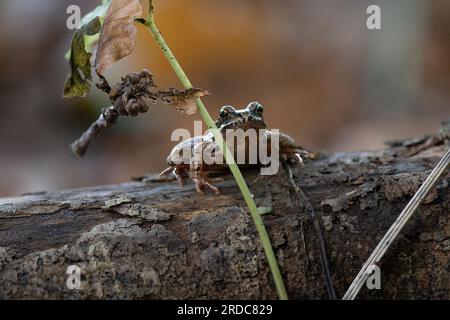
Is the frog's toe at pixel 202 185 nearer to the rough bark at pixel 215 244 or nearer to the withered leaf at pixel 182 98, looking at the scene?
the rough bark at pixel 215 244

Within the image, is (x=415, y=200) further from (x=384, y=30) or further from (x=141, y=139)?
(x=384, y=30)

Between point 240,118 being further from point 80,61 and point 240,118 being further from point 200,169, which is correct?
point 80,61

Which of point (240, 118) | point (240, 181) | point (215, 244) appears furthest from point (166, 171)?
point (240, 181)

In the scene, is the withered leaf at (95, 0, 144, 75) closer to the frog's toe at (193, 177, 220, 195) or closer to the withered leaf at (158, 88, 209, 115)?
the withered leaf at (158, 88, 209, 115)

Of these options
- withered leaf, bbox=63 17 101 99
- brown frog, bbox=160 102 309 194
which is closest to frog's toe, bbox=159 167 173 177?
brown frog, bbox=160 102 309 194

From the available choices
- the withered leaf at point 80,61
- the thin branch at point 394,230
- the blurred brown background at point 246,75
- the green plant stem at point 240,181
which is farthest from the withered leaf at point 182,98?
the blurred brown background at point 246,75
